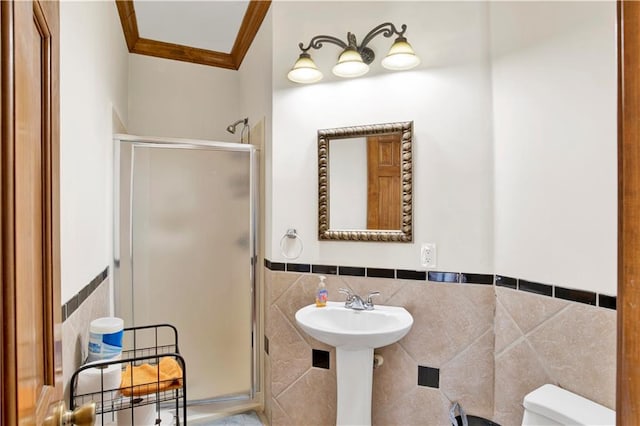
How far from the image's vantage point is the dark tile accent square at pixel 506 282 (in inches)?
68.1

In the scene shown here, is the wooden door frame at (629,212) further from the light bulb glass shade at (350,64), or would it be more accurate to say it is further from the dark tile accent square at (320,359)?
the dark tile accent square at (320,359)

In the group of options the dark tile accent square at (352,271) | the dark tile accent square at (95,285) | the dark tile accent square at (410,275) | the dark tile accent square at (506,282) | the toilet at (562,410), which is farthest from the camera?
the dark tile accent square at (352,271)

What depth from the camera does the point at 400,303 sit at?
1991 millimetres

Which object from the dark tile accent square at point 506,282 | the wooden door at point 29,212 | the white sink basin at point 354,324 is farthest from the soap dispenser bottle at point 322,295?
the wooden door at point 29,212

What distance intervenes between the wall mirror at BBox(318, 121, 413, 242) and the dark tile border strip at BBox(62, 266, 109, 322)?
111cm

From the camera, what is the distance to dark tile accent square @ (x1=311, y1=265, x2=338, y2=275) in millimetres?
2113

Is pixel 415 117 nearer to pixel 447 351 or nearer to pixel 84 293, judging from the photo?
pixel 447 351

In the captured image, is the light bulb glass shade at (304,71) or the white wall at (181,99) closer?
the light bulb glass shade at (304,71)

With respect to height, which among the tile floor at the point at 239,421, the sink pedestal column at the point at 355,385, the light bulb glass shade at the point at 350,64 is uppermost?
the light bulb glass shade at the point at 350,64

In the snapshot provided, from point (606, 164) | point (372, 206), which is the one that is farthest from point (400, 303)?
point (606, 164)

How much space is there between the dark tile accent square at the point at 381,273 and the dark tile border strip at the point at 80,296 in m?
1.30

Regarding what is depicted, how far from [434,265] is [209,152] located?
4.95 feet

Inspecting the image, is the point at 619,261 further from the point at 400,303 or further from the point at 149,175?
the point at 149,175

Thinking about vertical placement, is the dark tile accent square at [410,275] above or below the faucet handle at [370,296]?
above
